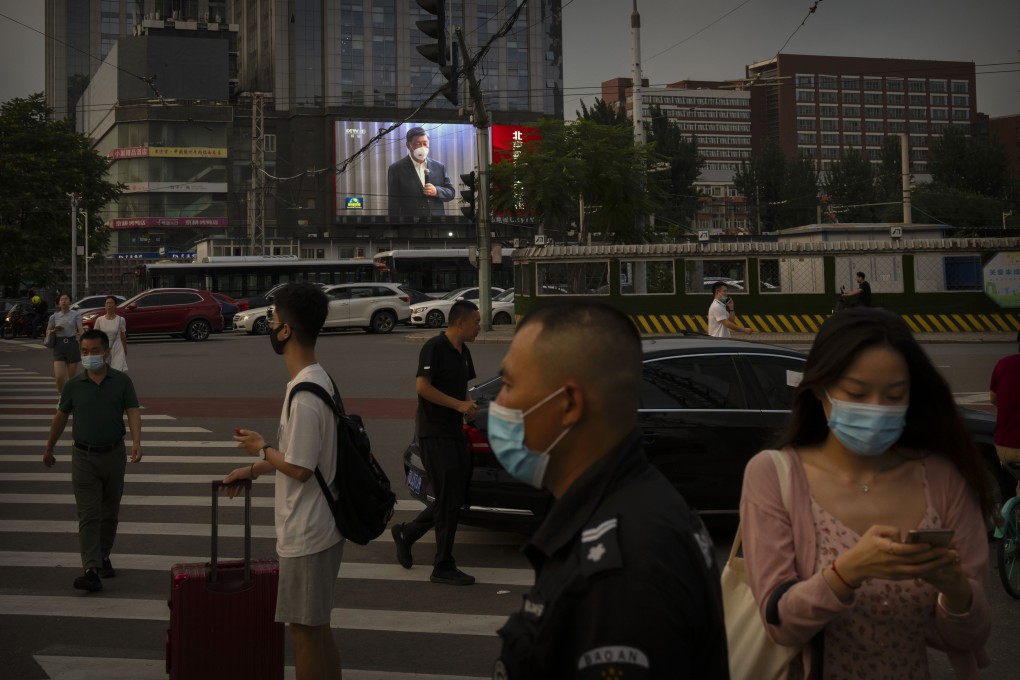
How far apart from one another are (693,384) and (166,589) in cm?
404

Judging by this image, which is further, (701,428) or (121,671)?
(701,428)

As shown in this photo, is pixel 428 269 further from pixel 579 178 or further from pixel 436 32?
pixel 436 32

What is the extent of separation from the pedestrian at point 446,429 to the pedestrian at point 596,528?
5.22 meters

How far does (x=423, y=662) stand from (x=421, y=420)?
2.02 metres

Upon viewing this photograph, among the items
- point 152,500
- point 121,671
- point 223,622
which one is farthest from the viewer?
point 152,500

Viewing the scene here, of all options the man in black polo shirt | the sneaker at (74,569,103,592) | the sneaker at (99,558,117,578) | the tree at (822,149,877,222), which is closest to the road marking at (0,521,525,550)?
the sneaker at (99,558,117,578)

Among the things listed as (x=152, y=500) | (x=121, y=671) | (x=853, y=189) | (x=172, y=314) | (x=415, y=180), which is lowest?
(x=121, y=671)

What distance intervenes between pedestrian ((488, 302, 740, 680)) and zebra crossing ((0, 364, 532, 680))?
3936mm

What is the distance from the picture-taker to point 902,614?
9.31ft

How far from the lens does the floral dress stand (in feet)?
9.30

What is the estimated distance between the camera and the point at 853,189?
304ft

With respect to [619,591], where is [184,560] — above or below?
below

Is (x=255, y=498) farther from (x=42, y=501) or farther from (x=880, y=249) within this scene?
(x=880, y=249)

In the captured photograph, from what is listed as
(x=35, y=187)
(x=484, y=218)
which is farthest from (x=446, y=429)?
(x=35, y=187)
